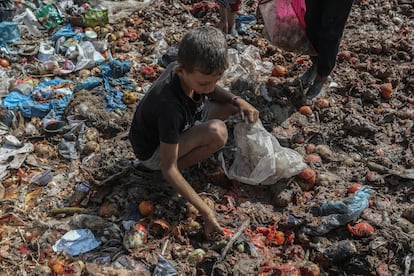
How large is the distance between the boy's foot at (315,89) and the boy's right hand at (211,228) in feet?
5.54

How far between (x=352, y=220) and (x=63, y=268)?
5.81ft

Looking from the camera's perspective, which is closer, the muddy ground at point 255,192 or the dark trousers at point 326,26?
the muddy ground at point 255,192

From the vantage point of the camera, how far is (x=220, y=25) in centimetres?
478

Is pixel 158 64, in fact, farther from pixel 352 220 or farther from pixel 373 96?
pixel 352 220

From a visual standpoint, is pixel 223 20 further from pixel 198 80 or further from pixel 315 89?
pixel 198 80

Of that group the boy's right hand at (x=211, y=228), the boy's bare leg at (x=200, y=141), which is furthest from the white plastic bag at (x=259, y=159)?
the boy's right hand at (x=211, y=228)

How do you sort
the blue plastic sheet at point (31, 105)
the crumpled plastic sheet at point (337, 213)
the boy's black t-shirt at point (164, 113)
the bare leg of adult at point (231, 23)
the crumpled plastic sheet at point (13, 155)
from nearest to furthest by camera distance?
the boy's black t-shirt at point (164, 113), the crumpled plastic sheet at point (337, 213), the crumpled plastic sheet at point (13, 155), the blue plastic sheet at point (31, 105), the bare leg of adult at point (231, 23)

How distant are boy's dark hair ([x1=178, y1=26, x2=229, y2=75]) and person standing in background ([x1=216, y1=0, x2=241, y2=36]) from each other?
226cm

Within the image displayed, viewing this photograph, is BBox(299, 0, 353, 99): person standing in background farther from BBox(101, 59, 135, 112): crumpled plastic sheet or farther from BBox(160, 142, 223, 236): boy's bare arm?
BBox(160, 142, 223, 236): boy's bare arm

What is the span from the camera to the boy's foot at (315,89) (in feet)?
13.2

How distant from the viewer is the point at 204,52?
2424 mm

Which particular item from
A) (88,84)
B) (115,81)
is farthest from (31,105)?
(115,81)

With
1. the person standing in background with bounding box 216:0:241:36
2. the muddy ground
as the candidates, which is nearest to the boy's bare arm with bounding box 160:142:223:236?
the muddy ground

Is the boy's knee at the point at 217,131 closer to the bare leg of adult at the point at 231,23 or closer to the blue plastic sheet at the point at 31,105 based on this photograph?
the blue plastic sheet at the point at 31,105
